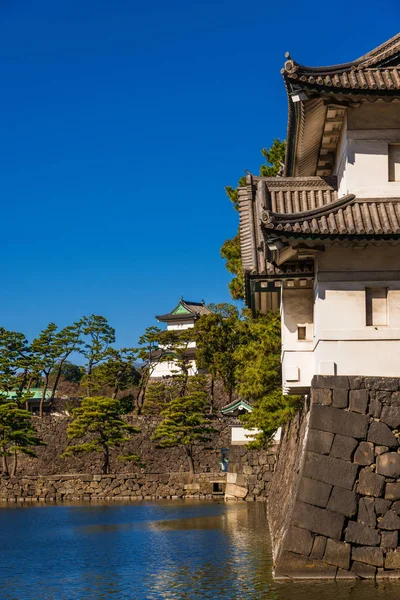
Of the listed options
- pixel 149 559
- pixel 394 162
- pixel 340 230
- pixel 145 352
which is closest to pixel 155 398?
pixel 145 352

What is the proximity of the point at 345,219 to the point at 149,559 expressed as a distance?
8.26 meters

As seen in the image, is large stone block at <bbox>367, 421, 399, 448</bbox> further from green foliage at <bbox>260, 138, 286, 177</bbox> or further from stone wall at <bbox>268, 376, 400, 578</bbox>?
green foliage at <bbox>260, 138, 286, 177</bbox>

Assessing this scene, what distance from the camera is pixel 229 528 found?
2334cm

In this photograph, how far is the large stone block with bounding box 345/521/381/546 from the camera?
41.2ft

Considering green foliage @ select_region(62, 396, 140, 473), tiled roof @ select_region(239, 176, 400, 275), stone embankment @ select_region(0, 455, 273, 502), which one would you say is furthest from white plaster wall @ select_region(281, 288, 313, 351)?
green foliage @ select_region(62, 396, 140, 473)

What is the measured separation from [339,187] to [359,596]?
275 inches

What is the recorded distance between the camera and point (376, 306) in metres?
13.6

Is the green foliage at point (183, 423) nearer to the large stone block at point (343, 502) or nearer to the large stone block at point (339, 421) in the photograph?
the large stone block at point (339, 421)

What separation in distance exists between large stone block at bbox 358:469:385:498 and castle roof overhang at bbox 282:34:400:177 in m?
5.81

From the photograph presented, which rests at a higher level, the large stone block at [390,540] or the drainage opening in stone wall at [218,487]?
the drainage opening in stone wall at [218,487]

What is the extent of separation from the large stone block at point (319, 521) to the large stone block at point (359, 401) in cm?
156

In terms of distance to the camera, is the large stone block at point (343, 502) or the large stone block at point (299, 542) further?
the large stone block at point (343, 502)

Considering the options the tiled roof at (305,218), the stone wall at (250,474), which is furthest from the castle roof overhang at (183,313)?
the tiled roof at (305,218)

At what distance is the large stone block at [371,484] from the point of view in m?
12.8
